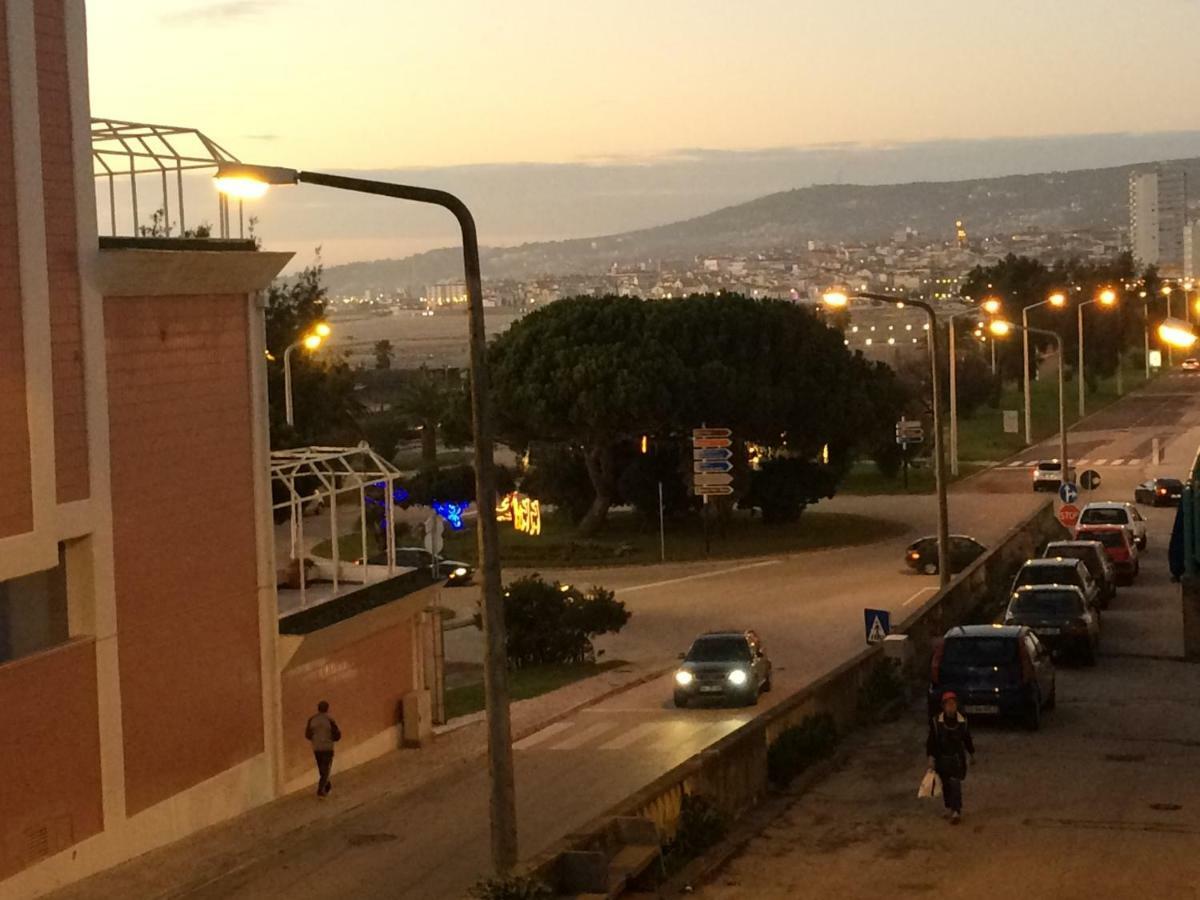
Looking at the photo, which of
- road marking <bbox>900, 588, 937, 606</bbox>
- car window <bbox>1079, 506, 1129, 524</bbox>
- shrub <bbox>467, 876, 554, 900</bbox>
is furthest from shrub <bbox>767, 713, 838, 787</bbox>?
car window <bbox>1079, 506, 1129, 524</bbox>

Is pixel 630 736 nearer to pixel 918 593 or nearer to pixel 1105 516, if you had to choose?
pixel 918 593

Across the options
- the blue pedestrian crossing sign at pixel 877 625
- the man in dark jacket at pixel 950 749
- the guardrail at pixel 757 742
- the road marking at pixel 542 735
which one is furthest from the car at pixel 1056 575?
the man in dark jacket at pixel 950 749

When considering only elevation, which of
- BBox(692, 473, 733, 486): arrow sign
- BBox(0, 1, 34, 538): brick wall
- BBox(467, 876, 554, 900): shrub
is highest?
BBox(0, 1, 34, 538): brick wall

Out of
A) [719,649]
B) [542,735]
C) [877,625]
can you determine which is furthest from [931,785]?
[719,649]

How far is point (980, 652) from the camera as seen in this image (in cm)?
2559

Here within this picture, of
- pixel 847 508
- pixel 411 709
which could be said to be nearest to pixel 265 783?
pixel 411 709

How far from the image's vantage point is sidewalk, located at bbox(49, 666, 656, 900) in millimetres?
19094

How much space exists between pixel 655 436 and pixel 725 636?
2976cm

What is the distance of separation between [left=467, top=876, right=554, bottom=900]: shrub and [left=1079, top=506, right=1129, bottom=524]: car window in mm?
39569

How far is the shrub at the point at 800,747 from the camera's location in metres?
21.9

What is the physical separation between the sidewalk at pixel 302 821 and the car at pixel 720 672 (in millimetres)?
2448

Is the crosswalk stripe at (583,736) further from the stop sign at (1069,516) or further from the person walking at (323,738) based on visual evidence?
the stop sign at (1069,516)

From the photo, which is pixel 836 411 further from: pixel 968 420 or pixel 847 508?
pixel 968 420

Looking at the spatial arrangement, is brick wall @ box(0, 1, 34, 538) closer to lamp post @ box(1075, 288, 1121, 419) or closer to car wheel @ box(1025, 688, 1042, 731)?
car wheel @ box(1025, 688, 1042, 731)
